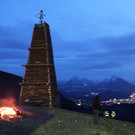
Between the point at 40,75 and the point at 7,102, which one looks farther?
the point at 7,102

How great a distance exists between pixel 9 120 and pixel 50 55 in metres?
14.8

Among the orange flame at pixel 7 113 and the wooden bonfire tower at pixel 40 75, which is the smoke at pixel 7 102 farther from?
the orange flame at pixel 7 113

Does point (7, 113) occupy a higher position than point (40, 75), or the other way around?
point (40, 75)

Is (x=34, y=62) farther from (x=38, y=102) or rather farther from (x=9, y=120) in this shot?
(x=9, y=120)

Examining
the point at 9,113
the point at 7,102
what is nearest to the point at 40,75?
the point at 9,113

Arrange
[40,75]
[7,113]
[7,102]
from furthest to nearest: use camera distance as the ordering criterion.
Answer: [7,102] → [40,75] → [7,113]

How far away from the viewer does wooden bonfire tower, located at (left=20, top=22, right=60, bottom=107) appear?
89.6ft

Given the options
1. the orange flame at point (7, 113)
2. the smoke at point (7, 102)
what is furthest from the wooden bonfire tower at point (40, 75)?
the smoke at point (7, 102)

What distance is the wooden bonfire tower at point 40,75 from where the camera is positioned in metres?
27.3

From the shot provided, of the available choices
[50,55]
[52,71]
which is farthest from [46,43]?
[52,71]

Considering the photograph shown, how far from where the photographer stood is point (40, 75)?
28.3 m

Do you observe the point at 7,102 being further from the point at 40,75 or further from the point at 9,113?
the point at 9,113

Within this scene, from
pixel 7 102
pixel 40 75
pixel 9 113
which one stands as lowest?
pixel 9 113

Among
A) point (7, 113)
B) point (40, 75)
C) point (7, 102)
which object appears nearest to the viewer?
point (7, 113)
